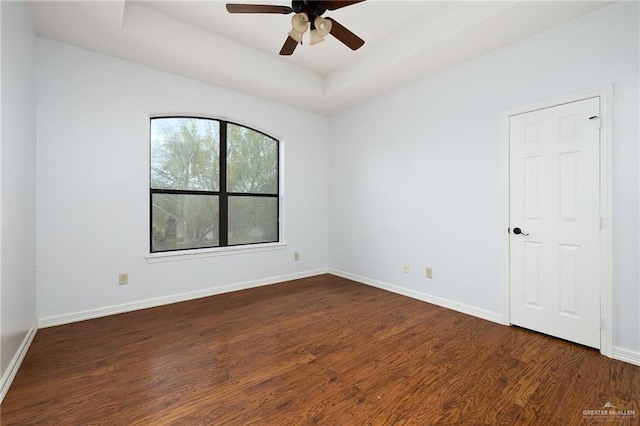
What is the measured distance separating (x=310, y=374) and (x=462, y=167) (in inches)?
103

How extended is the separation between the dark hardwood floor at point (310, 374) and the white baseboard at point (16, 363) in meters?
0.04

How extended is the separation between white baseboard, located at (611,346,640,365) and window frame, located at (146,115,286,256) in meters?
3.65

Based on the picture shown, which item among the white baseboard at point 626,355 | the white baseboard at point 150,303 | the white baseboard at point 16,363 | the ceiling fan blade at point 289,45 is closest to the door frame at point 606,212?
the white baseboard at point 626,355

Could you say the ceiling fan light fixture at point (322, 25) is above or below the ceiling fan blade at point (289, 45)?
below

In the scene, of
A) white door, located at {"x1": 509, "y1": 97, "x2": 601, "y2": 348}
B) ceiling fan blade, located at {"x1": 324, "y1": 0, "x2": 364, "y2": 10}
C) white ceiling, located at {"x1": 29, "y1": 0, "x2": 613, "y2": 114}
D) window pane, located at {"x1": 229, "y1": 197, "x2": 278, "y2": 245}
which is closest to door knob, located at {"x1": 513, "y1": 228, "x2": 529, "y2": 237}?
white door, located at {"x1": 509, "y1": 97, "x2": 601, "y2": 348}

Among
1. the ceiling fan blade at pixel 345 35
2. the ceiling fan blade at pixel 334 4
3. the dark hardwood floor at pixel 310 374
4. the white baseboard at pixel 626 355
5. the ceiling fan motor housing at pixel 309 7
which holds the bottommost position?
the dark hardwood floor at pixel 310 374

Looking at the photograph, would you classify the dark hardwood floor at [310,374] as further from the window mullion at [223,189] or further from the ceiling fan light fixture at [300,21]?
the ceiling fan light fixture at [300,21]

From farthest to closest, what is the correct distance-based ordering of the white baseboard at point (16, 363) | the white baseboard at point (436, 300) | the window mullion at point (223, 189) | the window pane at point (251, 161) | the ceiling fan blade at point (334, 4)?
1. the window pane at point (251, 161)
2. the window mullion at point (223, 189)
3. the white baseboard at point (436, 300)
4. the ceiling fan blade at point (334, 4)
5. the white baseboard at point (16, 363)

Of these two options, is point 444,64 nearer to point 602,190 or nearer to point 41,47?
point 602,190

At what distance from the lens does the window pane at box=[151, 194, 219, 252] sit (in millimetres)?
3418

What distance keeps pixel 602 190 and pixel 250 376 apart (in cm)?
301

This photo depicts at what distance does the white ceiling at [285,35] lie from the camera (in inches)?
93.3

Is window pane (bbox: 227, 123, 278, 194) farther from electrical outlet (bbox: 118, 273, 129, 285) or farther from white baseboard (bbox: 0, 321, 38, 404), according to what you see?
white baseboard (bbox: 0, 321, 38, 404)

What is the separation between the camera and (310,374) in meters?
1.97
